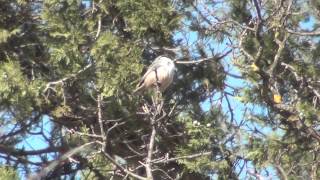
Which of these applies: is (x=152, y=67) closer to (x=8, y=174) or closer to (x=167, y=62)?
(x=167, y=62)

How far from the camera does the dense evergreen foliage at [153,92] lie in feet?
16.6

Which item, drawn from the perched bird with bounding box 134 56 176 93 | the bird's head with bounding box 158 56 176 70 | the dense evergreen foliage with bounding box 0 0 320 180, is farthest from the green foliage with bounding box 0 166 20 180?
the bird's head with bounding box 158 56 176 70

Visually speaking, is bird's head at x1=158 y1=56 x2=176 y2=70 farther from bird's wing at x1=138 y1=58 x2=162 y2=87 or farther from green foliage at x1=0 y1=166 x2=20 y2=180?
green foliage at x1=0 y1=166 x2=20 y2=180

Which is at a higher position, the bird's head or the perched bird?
the bird's head

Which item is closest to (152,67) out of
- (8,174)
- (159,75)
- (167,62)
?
(159,75)

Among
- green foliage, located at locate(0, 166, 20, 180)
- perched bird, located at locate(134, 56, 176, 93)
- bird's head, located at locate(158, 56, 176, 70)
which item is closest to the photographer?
green foliage, located at locate(0, 166, 20, 180)

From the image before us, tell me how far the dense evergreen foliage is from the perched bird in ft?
0.22

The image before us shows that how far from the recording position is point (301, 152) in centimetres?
506

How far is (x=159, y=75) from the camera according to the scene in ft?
19.2

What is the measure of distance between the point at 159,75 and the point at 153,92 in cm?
17

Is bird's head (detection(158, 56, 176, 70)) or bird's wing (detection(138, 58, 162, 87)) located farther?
bird's head (detection(158, 56, 176, 70))

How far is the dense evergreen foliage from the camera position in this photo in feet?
16.6

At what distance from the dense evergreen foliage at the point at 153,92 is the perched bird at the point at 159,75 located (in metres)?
0.07

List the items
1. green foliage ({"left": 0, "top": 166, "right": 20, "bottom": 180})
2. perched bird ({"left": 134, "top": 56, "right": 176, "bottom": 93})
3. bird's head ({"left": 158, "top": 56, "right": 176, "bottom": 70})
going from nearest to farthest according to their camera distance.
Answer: green foliage ({"left": 0, "top": 166, "right": 20, "bottom": 180})
perched bird ({"left": 134, "top": 56, "right": 176, "bottom": 93})
bird's head ({"left": 158, "top": 56, "right": 176, "bottom": 70})
